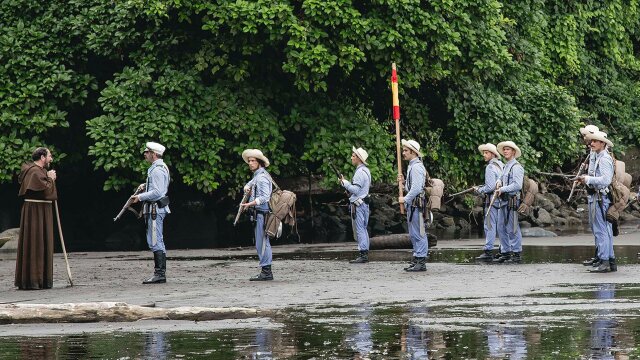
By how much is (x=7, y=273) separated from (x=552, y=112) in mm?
18122

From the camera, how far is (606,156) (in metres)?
18.7

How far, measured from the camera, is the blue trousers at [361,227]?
75.5ft

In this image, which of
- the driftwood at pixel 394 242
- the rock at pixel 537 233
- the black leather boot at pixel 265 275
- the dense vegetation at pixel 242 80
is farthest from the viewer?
the rock at pixel 537 233

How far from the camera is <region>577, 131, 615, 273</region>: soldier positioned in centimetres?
1875

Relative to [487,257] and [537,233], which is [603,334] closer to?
[487,257]

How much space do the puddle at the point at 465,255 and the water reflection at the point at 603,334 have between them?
25.3 ft

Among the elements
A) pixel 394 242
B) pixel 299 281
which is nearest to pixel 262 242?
pixel 299 281

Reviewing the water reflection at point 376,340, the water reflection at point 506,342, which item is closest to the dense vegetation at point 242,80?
the water reflection at point 376,340

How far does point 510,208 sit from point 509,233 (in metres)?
0.42

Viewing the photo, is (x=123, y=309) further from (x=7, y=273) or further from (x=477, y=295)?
(x=7, y=273)

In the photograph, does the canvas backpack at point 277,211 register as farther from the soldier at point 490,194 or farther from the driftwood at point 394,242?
the driftwood at point 394,242

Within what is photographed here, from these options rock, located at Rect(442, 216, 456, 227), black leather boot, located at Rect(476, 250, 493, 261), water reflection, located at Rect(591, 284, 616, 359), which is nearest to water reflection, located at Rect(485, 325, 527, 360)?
water reflection, located at Rect(591, 284, 616, 359)

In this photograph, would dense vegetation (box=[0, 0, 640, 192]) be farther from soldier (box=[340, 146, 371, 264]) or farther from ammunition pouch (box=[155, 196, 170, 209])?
ammunition pouch (box=[155, 196, 170, 209])

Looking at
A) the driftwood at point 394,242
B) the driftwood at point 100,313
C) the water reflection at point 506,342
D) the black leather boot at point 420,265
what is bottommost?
the water reflection at point 506,342
